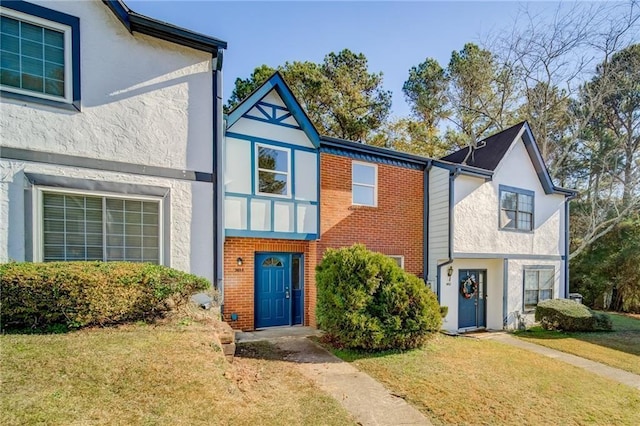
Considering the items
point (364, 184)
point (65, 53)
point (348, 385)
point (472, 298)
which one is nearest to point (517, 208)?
point (472, 298)

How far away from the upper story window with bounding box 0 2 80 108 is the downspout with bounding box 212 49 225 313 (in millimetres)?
2602

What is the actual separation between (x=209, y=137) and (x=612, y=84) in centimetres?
2332

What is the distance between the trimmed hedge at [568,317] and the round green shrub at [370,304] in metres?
7.02

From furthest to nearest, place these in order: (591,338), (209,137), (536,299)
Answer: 1. (536,299)
2. (591,338)
3. (209,137)

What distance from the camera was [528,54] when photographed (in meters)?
19.4

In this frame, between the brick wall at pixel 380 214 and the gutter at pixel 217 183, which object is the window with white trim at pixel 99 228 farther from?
the brick wall at pixel 380 214

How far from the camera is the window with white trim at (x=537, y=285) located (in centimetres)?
1354

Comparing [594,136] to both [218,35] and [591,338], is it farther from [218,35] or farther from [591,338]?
[218,35]

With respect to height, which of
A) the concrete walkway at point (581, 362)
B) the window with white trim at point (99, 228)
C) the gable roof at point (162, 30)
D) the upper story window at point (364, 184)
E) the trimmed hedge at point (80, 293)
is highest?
the gable roof at point (162, 30)

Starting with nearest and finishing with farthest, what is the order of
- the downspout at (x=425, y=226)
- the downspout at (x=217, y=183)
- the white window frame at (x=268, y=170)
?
the downspout at (x=217, y=183)
the white window frame at (x=268, y=170)
the downspout at (x=425, y=226)

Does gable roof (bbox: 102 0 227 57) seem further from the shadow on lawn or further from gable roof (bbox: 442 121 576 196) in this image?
the shadow on lawn

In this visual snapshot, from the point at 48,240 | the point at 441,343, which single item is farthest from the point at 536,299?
the point at 48,240

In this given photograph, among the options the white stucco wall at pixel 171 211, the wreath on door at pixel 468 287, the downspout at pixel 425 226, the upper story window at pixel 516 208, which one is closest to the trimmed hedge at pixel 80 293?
the white stucco wall at pixel 171 211

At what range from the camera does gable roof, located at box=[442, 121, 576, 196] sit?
12.9 m
